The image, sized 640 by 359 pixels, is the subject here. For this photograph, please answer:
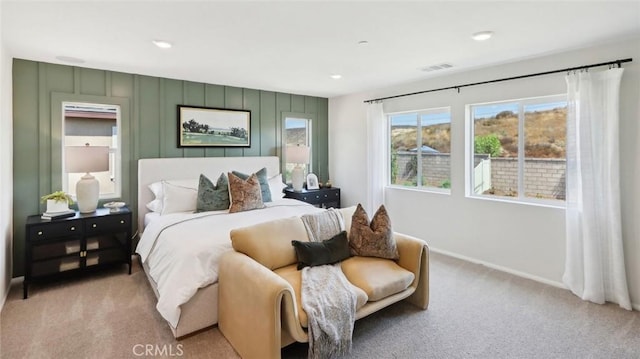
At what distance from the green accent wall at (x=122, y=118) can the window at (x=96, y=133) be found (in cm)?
10

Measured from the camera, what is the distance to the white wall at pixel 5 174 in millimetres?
2877

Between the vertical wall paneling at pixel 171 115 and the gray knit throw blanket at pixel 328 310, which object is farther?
the vertical wall paneling at pixel 171 115

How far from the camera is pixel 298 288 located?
7.59ft

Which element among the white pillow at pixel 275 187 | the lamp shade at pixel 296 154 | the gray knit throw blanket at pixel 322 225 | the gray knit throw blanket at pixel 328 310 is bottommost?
the gray knit throw blanket at pixel 328 310

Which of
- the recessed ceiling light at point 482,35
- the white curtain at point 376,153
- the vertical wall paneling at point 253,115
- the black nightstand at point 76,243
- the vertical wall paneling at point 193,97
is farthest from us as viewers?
the white curtain at point 376,153

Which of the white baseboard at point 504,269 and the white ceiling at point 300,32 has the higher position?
the white ceiling at point 300,32

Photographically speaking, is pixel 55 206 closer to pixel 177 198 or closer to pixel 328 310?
pixel 177 198

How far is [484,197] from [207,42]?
3525 millimetres

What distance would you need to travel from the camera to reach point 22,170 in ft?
11.4

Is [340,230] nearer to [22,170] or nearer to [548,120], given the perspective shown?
[548,120]

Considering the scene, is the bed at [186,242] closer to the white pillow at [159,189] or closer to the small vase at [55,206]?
the white pillow at [159,189]

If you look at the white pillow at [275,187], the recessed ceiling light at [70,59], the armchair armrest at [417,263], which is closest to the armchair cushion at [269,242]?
the armchair armrest at [417,263]

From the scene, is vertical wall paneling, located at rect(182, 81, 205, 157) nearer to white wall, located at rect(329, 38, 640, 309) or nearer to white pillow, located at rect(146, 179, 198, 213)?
white pillow, located at rect(146, 179, 198, 213)

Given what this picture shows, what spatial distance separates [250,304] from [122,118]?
312 centimetres
